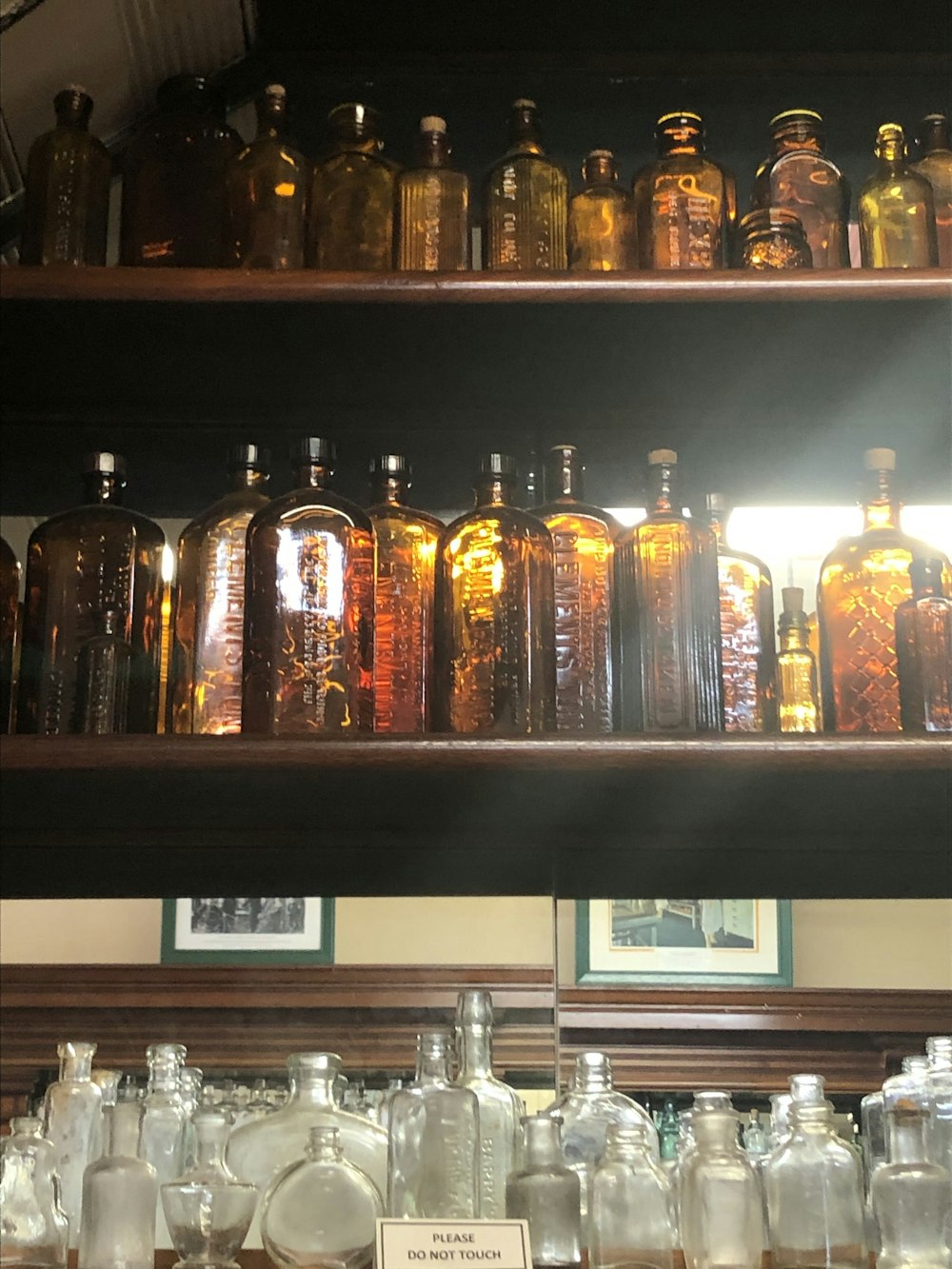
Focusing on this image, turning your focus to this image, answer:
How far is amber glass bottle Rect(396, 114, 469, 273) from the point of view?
4.52 feet

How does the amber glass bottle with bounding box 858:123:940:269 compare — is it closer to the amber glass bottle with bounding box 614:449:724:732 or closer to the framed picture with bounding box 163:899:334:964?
the amber glass bottle with bounding box 614:449:724:732

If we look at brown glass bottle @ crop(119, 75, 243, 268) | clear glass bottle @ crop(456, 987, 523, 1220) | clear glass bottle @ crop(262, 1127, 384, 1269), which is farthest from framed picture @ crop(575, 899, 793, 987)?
brown glass bottle @ crop(119, 75, 243, 268)

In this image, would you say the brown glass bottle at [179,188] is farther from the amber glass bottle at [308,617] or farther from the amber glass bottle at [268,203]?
the amber glass bottle at [308,617]

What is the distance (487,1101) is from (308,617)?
449mm

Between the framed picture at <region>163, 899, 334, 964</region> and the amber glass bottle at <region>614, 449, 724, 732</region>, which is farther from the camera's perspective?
the framed picture at <region>163, 899, 334, 964</region>

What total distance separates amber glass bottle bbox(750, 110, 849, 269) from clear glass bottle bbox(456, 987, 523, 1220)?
31.4 inches

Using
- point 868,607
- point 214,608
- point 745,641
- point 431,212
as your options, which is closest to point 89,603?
point 214,608

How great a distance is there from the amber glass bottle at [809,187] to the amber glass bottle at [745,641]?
0.98 feet

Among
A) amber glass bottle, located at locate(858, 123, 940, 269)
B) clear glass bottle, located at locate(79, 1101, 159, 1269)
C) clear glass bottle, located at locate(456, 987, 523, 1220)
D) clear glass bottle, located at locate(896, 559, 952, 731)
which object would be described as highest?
amber glass bottle, located at locate(858, 123, 940, 269)

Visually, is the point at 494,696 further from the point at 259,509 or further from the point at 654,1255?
the point at 654,1255

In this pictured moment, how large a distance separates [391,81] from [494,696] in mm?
832

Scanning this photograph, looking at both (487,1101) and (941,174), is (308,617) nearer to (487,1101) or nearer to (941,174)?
(487,1101)

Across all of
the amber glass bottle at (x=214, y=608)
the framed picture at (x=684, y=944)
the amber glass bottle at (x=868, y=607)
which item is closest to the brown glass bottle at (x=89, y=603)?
the amber glass bottle at (x=214, y=608)

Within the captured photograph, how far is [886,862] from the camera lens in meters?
1.42
